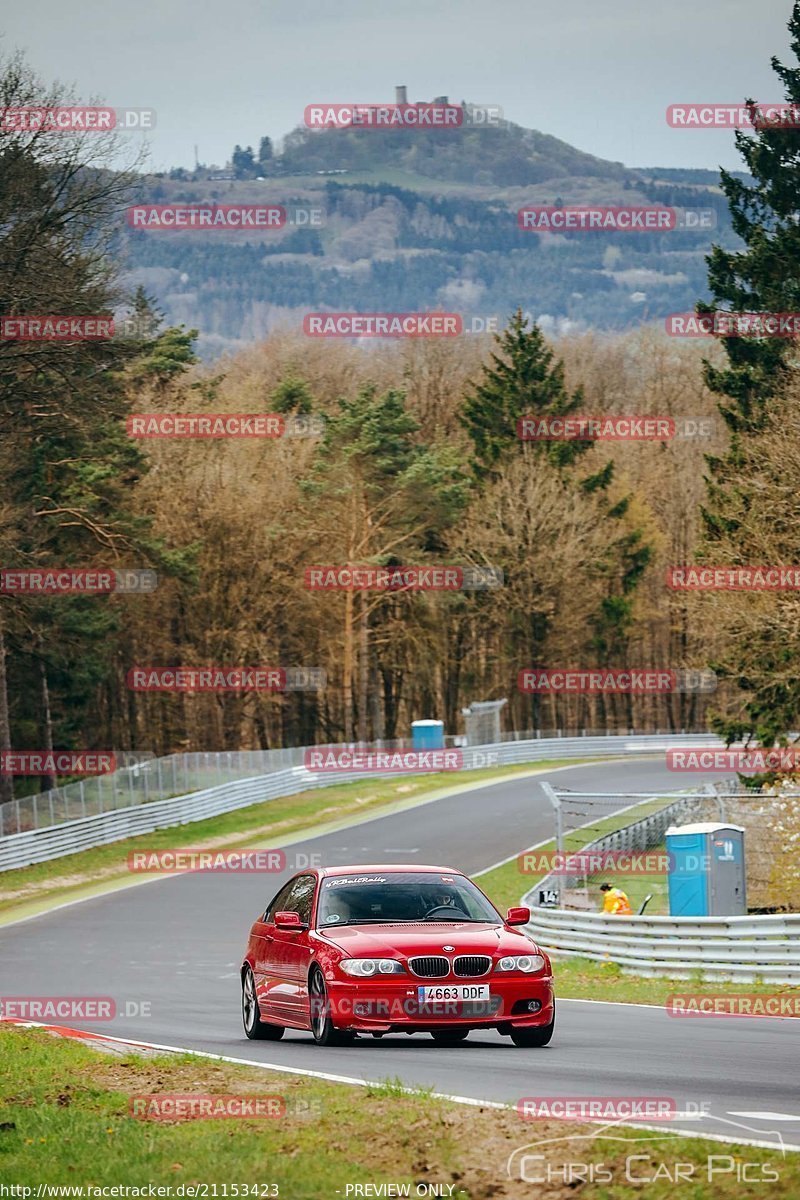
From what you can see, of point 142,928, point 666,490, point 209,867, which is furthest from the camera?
point 666,490

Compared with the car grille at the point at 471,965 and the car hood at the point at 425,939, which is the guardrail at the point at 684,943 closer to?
the car hood at the point at 425,939

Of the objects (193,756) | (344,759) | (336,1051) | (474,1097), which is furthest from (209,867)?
(474,1097)

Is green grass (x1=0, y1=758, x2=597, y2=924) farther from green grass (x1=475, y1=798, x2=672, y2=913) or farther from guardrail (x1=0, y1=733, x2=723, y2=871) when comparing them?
green grass (x1=475, y1=798, x2=672, y2=913)

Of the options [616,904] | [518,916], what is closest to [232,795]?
[616,904]

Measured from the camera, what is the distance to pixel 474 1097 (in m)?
9.62

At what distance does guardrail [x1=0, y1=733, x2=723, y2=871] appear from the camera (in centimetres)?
4433

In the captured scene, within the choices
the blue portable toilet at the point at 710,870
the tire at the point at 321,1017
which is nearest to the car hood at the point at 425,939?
the tire at the point at 321,1017

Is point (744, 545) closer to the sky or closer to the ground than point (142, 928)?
closer to the sky

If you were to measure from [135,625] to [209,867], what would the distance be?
25616 millimetres

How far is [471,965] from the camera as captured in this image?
12.5 meters

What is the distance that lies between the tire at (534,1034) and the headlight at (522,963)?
47cm

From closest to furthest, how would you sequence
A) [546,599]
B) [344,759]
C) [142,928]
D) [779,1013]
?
[779,1013] < [142,928] < [344,759] < [546,599]

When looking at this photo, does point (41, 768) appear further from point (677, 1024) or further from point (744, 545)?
point (677, 1024)

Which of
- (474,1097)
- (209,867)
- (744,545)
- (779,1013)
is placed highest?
(744,545)
